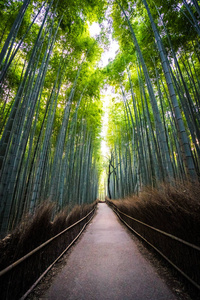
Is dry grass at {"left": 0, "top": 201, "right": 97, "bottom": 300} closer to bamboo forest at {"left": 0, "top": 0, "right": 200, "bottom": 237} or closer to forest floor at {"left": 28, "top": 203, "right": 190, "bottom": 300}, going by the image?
forest floor at {"left": 28, "top": 203, "right": 190, "bottom": 300}

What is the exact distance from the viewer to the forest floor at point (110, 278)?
1316mm

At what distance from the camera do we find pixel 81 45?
4.26 meters

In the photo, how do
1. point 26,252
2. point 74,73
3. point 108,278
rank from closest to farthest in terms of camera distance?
point 26,252
point 108,278
point 74,73

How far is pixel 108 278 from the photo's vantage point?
164cm

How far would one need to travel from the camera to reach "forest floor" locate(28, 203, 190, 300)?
4.32ft

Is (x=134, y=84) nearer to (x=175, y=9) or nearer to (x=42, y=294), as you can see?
(x=175, y=9)

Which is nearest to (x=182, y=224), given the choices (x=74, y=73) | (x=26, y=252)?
(x=26, y=252)

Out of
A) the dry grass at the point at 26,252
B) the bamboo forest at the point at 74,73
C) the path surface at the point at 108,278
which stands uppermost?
the bamboo forest at the point at 74,73

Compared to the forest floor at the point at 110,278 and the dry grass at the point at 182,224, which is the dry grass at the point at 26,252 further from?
the dry grass at the point at 182,224

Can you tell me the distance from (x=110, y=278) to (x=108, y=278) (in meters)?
0.03

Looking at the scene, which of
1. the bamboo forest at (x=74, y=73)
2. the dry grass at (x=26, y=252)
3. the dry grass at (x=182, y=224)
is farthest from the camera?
the bamboo forest at (x=74, y=73)

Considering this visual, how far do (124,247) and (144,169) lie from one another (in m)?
2.38

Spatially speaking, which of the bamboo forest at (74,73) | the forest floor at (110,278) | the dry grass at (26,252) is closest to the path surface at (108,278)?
the forest floor at (110,278)

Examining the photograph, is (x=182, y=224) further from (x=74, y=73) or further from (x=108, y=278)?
(x=74, y=73)
